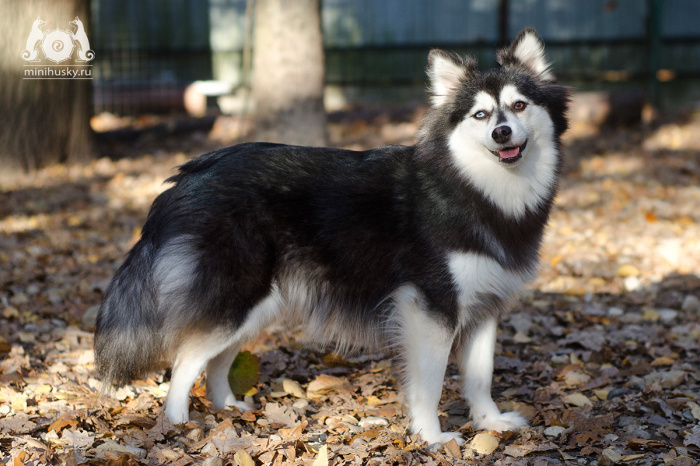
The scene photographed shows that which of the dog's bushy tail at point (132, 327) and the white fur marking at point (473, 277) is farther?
the dog's bushy tail at point (132, 327)

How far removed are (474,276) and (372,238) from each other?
21.3 inches

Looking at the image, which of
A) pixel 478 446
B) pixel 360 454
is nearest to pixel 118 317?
pixel 360 454

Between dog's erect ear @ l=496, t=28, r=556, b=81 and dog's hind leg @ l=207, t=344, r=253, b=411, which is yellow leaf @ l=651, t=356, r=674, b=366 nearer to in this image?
dog's erect ear @ l=496, t=28, r=556, b=81

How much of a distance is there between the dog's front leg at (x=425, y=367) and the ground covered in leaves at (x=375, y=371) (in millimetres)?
129

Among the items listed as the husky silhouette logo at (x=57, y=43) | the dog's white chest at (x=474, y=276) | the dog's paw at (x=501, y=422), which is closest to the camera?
the dog's white chest at (x=474, y=276)

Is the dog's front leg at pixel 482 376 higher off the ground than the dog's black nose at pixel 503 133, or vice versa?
the dog's black nose at pixel 503 133

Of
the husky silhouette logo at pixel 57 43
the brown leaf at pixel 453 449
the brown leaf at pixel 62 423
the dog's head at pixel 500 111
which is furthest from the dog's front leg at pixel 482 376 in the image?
the husky silhouette logo at pixel 57 43

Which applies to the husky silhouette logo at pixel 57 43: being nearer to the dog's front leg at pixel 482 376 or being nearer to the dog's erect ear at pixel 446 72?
the dog's erect ear at pixel 446 72

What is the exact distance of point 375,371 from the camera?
14.2 ft

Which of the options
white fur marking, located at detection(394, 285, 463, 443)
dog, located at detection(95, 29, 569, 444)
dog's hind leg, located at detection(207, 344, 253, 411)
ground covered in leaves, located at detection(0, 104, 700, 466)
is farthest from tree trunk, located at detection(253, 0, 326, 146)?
white fur marking, located at detection(394, 285, 463, 443)

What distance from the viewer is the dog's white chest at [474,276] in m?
3.28

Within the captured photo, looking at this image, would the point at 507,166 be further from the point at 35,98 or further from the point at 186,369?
the point at 35,98

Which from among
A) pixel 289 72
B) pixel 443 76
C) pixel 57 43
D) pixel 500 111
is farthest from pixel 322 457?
pixel 57 43

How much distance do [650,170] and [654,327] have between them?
473cm
